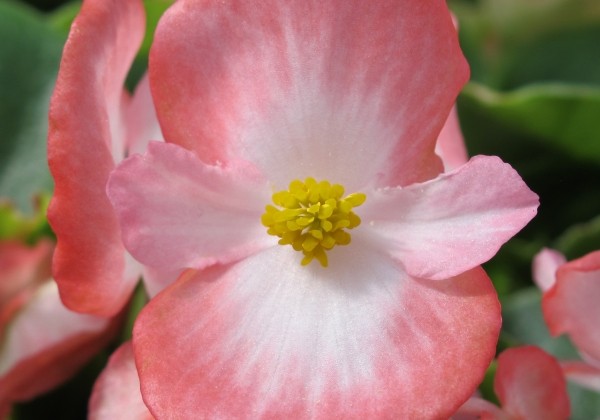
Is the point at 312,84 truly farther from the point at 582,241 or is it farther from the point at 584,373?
the point at 582,241

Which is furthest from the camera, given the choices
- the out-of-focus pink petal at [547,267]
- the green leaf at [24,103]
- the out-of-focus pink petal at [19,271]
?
the green leaf at [24,103]

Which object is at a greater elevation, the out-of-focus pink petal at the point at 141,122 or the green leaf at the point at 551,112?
the out-of-focus pink petal at the point at 141,122

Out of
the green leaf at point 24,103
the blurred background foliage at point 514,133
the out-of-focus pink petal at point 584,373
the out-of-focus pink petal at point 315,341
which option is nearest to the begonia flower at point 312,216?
the out-of-focus pink petal at point 315,341

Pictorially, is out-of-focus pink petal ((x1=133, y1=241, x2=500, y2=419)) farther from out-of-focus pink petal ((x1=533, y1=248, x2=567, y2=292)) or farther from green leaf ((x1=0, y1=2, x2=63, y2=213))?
green leaf ((x1=0, y1=2, x2=63, y2=213))

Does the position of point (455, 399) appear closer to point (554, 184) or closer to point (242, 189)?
point (242, 189)

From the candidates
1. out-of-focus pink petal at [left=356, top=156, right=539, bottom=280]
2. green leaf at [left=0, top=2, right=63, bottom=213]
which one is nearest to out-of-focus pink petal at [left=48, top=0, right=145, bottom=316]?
out-of-focus pink petal at [left=356, top=156, right=539, bottom=280]

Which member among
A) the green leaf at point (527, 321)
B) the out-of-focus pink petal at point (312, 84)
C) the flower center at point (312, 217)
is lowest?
the green leaf at point (527, 321)

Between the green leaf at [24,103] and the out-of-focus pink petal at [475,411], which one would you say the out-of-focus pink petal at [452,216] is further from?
the green leaf at [24,103]

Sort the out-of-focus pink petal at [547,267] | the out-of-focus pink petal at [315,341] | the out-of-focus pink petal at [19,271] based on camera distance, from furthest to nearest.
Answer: the out-of-focus pink petal at [19,271] < the out-of-focus pink petal at [547,267] < the out-of-focus pink petal at [315,341]

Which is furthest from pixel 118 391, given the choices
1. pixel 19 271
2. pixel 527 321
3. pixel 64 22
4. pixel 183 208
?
pixel 64 22
